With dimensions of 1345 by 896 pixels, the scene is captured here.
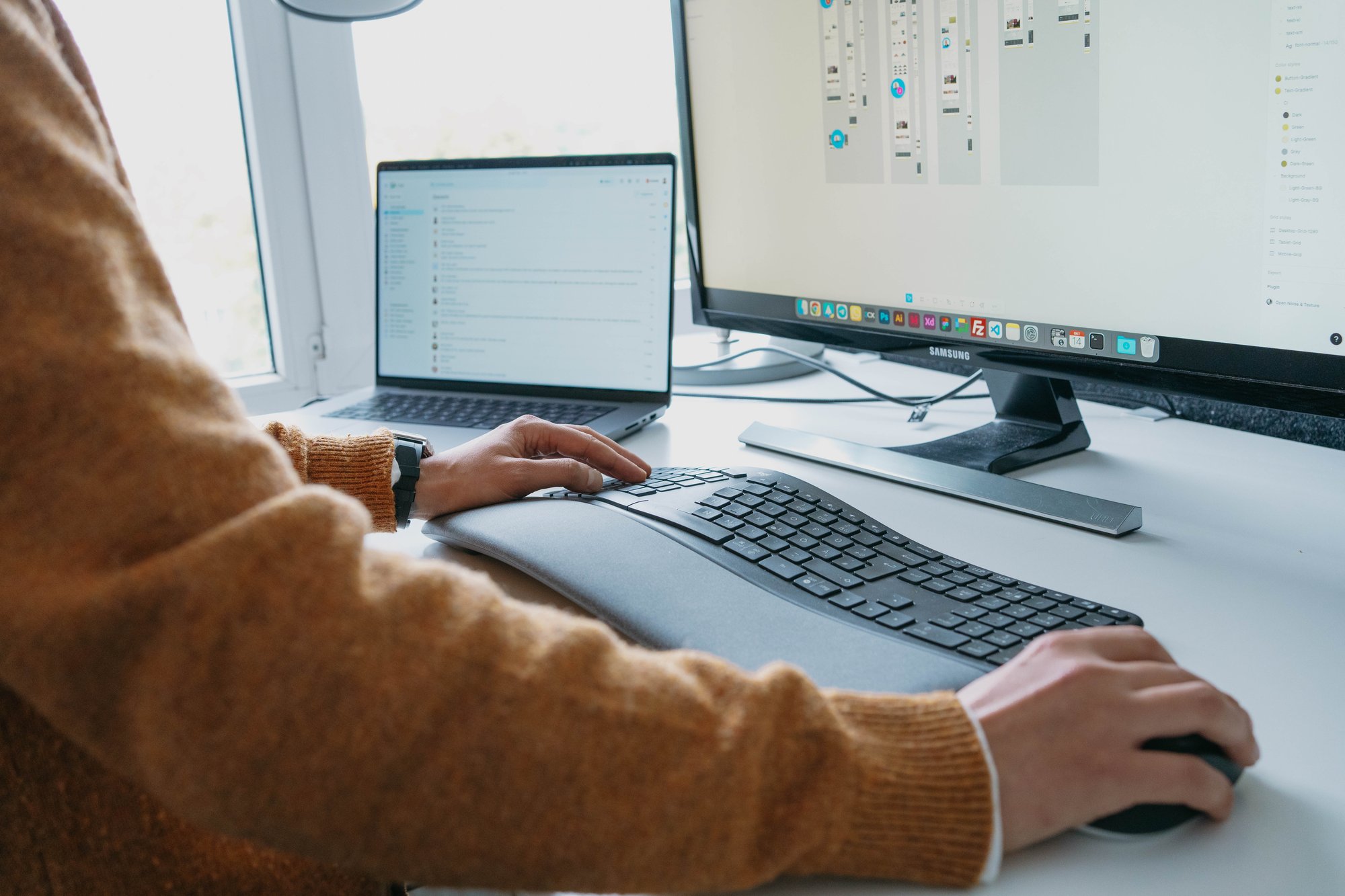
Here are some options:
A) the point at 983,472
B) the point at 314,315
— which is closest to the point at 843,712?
the point at 983,472

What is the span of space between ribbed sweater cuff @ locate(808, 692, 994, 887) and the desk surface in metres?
0.01

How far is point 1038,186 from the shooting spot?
29.5 inches

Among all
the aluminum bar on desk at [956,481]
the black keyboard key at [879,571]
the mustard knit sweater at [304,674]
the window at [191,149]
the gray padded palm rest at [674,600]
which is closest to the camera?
the mustard knit sweater at [304,674]

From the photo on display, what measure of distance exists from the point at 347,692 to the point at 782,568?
1.00 ft

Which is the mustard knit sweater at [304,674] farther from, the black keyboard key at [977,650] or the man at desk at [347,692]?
the black keyboard key at [977,650]

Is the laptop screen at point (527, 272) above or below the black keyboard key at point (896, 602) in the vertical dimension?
above

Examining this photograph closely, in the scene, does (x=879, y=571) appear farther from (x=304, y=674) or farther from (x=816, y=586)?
(x=304, y=674)

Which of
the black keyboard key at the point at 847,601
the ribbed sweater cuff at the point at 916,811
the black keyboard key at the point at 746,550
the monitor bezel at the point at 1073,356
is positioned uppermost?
the monitor bezel at the point at 1073,356

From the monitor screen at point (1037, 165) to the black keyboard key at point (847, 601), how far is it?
30 centimetres

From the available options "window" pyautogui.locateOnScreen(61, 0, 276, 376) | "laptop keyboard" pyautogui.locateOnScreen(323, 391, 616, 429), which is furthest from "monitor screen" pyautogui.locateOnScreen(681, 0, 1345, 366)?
"window" pyautogui.locateOnScreen(61, 0, 276, 376)

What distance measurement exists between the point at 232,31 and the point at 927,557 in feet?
3.91

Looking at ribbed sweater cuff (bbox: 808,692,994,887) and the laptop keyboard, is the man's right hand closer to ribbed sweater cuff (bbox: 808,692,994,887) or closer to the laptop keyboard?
ribbed sweater cuff (bbox: 808,692,994,887)

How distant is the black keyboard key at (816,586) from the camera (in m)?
0.57

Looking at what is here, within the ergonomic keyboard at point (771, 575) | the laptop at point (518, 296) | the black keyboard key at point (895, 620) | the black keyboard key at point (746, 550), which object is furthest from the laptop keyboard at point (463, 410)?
the black keyboard key at point (895, 620)
